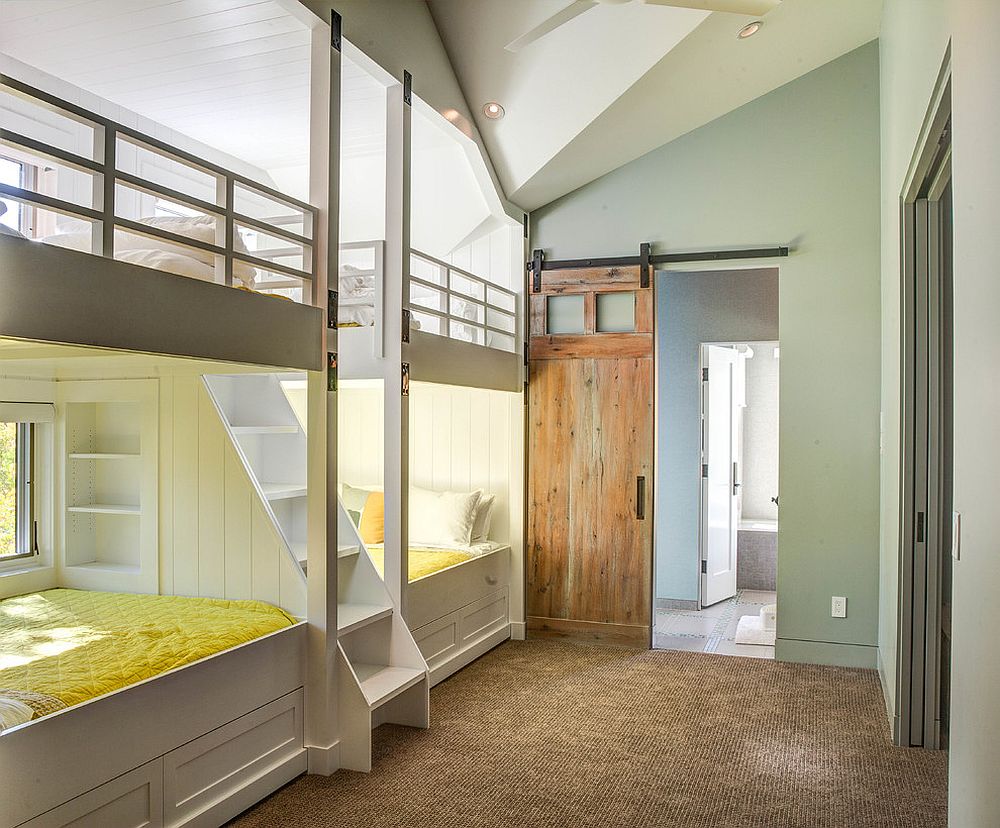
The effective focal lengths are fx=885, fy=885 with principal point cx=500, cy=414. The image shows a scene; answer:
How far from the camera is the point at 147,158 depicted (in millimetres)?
4883

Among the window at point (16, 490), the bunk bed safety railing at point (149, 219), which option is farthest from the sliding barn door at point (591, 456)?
the window at point (16, 490)

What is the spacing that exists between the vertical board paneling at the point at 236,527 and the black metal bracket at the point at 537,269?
260cm

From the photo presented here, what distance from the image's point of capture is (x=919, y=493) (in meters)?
3.66

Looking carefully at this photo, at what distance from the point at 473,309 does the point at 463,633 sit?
6.07 ft

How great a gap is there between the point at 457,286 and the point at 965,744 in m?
Result: 4.53

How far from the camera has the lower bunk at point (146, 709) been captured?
7.44ft

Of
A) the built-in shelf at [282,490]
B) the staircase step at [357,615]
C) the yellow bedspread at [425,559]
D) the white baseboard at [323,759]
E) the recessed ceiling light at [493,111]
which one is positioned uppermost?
the recessed ceiling light at [493,111]

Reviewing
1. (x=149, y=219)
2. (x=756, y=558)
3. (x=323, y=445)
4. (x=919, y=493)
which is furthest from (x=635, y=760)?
(x=756, y=558)

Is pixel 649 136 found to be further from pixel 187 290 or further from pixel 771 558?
pixel 771 558

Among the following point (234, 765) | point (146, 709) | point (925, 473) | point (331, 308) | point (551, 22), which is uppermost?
point (551, 22)

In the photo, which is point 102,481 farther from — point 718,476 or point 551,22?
point 718,476

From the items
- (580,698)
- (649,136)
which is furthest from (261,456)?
(649,136)

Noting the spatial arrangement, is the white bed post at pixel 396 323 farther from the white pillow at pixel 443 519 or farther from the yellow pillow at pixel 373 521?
the white pillow at pixel 443 519

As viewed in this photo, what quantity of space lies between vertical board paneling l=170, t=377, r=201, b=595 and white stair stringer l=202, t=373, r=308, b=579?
4.3 inches
